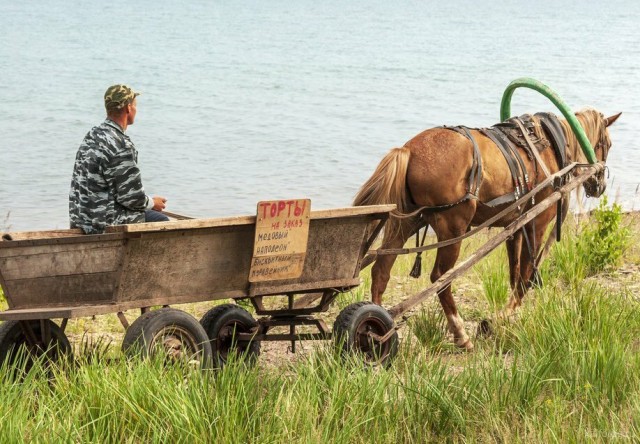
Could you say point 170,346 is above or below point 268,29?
below

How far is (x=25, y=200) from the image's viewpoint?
1878 cm

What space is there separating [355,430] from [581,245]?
19.4ft

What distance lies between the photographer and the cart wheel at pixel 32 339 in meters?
6.38

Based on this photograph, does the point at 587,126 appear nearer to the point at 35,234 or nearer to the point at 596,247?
the point at 596,247

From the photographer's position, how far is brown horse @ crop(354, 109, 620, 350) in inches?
323

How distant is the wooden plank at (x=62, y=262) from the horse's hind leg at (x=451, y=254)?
3026mm

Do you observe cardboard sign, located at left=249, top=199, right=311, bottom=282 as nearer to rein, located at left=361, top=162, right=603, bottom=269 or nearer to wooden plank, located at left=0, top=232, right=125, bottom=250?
wooden plank, located at left=0, top=232, right=125, bottom=250

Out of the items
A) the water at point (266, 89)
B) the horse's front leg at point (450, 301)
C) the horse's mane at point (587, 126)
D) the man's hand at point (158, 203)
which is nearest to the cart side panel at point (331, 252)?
the man's hand at point (158, 203)

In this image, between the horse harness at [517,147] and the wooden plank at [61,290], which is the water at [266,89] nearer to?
the horse harness at [517,147]

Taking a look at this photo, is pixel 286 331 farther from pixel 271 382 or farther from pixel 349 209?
pixel 271 382

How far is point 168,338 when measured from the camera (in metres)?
6.33

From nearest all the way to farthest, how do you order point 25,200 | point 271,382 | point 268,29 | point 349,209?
point 271,382, point 349,209, point 25,200, point 268,29

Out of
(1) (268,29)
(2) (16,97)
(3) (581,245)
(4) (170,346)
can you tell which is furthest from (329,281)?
(1) (268,29)

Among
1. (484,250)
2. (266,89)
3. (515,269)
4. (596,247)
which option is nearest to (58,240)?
(484,250)
